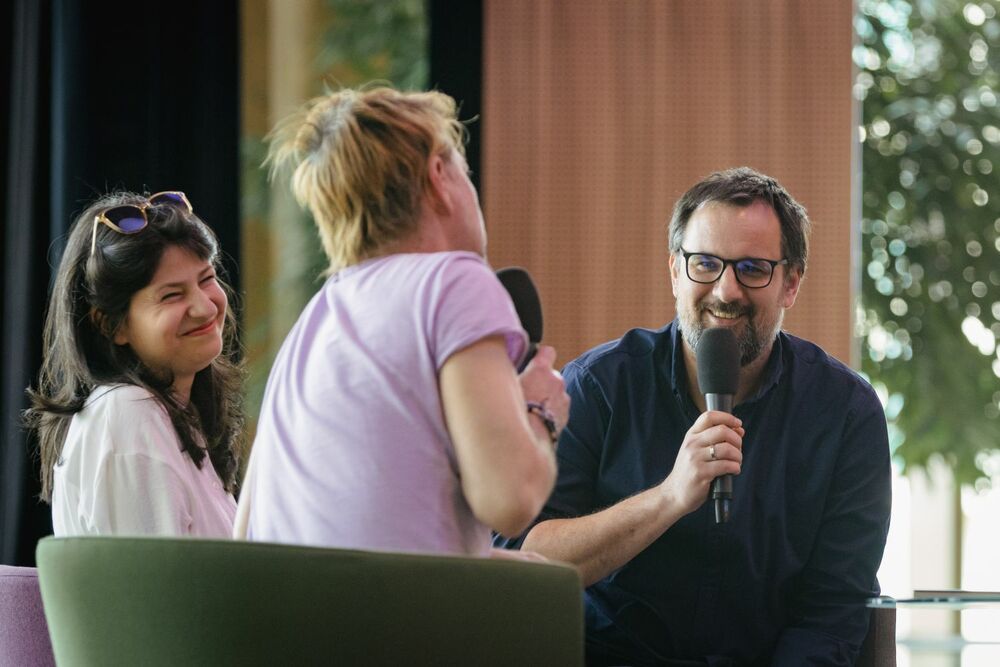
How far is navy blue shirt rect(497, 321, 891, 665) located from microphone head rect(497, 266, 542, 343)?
522 mm

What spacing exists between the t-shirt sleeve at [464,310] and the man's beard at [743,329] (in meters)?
0.83

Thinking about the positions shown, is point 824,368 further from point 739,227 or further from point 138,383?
point 138,383

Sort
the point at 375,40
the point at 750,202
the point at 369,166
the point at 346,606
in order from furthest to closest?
the point at 375,40
the point at 750,202
the point at 369,166
the point at 346,606

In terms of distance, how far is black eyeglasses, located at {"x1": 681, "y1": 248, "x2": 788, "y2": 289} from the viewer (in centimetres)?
214

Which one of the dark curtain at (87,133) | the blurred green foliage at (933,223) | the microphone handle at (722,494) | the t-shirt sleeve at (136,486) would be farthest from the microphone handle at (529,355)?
the blurred green foliage at (933,223)

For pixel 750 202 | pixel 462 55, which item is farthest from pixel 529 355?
pixel 462 55

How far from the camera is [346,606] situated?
1.27 metres

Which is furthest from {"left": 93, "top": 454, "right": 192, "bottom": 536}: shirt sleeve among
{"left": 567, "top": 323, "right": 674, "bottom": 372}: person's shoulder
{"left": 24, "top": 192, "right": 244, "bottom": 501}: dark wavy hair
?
{"left": 567, "top": 323, "right": 674, "bottom": 372}: person's shoulder

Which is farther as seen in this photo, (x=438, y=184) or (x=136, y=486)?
(x=136, y=486)

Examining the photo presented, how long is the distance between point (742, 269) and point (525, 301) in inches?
23.9

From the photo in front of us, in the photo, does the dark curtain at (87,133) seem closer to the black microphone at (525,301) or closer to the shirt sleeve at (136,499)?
the shirt sleeve at (136,499)

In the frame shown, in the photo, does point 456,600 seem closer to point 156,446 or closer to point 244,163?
point 156,446

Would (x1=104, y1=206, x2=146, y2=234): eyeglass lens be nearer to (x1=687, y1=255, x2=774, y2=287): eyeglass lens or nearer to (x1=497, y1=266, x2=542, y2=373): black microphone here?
(x1=497, y1=266, x2=542, y2=373): black microphone

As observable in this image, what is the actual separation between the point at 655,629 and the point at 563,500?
261 millimetres
